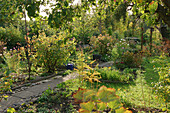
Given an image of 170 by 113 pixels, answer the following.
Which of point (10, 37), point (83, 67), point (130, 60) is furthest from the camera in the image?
point (10, 37)

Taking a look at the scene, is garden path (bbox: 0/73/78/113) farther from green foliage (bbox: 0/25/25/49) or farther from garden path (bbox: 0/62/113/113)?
green foliage (bbox: 0/25/25/49)

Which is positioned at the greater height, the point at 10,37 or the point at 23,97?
the point at 10,37

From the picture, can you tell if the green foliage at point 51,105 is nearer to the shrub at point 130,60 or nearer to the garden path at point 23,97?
the garden path at point 23,97

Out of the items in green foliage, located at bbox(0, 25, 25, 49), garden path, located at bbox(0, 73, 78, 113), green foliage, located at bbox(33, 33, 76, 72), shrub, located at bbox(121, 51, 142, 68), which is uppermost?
green foliage, located at bbox(0, 25, 25, 49)

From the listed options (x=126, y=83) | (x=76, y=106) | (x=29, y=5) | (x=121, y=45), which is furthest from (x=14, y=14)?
(x=121, y=45)

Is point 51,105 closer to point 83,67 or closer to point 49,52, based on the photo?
point 83,67

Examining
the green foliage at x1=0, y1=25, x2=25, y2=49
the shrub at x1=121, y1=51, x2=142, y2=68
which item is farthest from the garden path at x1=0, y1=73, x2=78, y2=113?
the green foliage at x1=0, y1=25, x2=25, y2=49

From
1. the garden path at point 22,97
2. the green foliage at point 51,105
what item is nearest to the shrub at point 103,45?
the garden path at point 22,97

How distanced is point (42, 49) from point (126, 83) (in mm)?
3384

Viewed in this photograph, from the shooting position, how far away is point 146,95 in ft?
12.4

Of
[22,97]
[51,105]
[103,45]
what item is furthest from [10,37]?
[51,105]

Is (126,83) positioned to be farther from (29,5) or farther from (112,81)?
(29,5)

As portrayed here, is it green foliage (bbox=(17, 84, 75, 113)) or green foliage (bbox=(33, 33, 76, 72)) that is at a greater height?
green foliage (bbox=(33, 33, 76, 72))

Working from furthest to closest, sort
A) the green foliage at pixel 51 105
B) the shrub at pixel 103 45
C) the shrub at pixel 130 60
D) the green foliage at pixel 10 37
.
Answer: the shrub at pixel 103 45
the green foliage at pixel 10 37
the shrub at pixel 130 60
the green foliage at pixel 51 105
